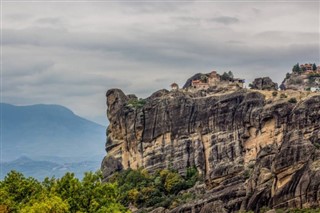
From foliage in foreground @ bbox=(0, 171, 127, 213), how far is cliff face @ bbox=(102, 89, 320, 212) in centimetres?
2357

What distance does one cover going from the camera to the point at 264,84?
124 m

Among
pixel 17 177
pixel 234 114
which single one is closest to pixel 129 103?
pixel 234 114

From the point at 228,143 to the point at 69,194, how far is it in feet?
202

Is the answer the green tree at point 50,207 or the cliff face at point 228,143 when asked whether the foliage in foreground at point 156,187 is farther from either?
the green tree at point 50,207

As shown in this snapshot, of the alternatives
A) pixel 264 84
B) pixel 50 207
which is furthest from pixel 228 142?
pixel 50 207

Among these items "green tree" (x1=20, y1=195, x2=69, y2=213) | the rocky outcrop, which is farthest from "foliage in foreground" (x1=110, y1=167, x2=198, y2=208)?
"green tree" (x1=20, y1=195, x2=69, y2=213)

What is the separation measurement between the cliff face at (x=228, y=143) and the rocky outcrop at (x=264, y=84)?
11975 millimetres

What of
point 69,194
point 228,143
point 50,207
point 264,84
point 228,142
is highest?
point 264,84

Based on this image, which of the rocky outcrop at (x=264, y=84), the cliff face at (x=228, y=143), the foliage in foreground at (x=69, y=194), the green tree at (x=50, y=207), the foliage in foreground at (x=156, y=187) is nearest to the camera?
the green tree at (x=50, y=207)

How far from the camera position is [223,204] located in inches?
3007

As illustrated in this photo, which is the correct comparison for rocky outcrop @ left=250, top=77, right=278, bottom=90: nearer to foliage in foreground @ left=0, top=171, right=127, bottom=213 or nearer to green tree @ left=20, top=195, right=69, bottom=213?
foliage in foreground @ left=0, top=171, right=127, bottom=213

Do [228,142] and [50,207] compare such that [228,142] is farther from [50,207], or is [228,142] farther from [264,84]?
[50,207]

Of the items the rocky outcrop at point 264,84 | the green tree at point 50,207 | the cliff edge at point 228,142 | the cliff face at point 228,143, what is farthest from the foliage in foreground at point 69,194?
the rocky outcrop at point 264,84

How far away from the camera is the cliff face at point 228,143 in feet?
225
